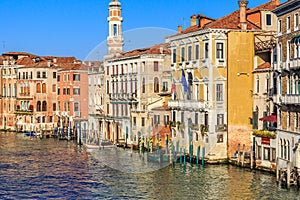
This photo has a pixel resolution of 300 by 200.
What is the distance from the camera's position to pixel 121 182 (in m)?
24.9

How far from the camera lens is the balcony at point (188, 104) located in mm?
29714

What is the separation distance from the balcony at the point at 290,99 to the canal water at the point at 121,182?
2898 mm

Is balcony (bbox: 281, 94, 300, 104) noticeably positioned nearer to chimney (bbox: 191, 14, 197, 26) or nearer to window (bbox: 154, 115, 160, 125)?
window (bbox: 154, 115, 160, 125)

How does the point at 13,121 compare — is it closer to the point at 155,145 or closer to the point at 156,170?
the point at 155,145

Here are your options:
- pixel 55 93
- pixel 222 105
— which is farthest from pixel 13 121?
pixel 222 105

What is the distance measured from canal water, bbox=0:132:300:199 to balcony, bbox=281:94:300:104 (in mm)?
2898

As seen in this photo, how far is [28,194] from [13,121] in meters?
35.5

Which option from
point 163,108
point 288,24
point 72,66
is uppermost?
point 72,66

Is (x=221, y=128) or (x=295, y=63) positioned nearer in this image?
(x=295, y=63)

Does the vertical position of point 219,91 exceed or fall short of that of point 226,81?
it falls short

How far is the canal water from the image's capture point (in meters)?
22.0

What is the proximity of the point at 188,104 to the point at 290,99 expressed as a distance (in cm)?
856

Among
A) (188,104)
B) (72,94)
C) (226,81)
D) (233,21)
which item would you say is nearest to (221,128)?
(226,81)

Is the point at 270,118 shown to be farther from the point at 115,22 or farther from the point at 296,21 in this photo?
the point at 115,22
